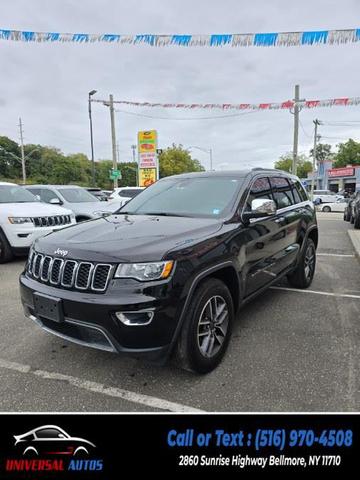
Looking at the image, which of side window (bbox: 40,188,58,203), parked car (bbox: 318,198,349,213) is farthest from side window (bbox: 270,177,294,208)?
parked car (bbox: 318,198,349,213)

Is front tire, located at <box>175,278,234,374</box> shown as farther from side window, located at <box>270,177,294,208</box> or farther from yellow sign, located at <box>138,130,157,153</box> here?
yellow sign, located at <box>138,130,157,153</box>

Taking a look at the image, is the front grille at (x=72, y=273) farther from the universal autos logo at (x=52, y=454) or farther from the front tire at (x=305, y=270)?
the front tire at (x=305, y=270)

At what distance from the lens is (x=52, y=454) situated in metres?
1.99

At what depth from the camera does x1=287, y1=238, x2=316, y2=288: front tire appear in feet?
16.1

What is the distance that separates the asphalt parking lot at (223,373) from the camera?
2467mm

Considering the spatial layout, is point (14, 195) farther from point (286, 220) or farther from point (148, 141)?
A: point (148, 141)

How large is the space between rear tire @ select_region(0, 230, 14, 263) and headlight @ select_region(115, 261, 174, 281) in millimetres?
5507

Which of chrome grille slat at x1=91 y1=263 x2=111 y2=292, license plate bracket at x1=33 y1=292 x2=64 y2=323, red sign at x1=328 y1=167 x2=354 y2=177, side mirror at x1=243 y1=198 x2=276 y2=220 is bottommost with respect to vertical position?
license plate bracket at x1=33 y1=292 x2=64 y2=323

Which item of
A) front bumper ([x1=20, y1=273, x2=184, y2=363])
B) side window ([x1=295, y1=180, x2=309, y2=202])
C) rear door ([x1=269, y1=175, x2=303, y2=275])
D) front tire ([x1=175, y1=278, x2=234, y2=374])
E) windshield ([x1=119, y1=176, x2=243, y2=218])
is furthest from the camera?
side window ([x1=295, y1=180, x2=309, y2=202])

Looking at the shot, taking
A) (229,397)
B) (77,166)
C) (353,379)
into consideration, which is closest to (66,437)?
(229,397)

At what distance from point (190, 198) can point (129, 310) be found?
5.57 ft

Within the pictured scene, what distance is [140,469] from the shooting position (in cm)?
196

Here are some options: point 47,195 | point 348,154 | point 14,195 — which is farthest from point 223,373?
point 348,154

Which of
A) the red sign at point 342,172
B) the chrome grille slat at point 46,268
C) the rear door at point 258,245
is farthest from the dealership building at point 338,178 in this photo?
the chrome grille slat at point 46,268
